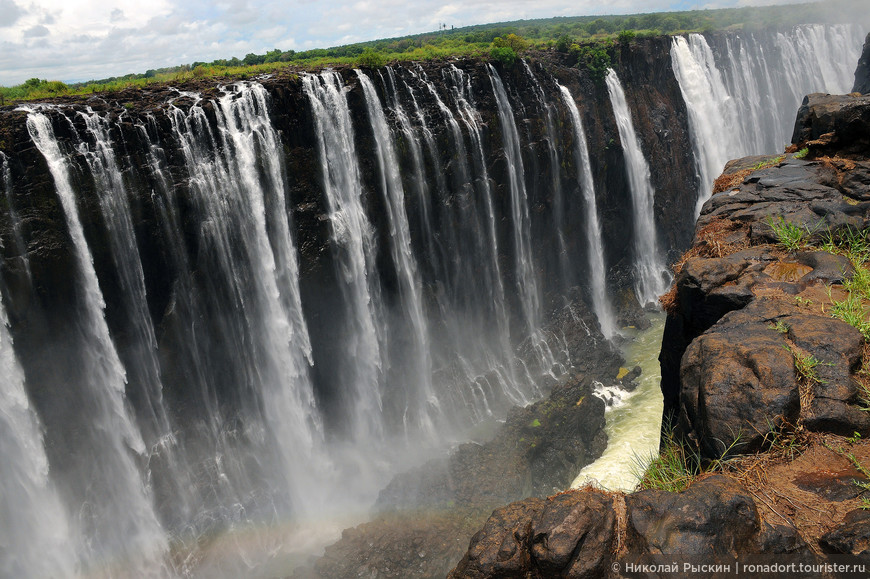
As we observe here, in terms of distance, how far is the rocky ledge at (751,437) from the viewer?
4227 mm

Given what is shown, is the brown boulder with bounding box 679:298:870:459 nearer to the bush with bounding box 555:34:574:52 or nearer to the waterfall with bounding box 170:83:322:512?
the waterfall with bounding box 170:83:322:512

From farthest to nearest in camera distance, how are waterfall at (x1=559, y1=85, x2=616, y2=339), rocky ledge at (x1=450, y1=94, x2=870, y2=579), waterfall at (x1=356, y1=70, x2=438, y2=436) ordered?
waterfall at (x1=559, y1=85, x2=616, y2=339) < waterfall at (x1=356, y1=70, x2=438, y2=436) < rocky ledge at (x1=450, y1=94, x2=870, y2=579)

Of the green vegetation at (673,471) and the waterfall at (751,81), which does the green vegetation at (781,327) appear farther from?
the waterfall at (751,81)

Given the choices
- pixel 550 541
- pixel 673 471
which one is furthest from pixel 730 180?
pixel 550 541

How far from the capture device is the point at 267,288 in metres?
17.4

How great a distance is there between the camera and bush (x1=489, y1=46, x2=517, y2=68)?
900 inches

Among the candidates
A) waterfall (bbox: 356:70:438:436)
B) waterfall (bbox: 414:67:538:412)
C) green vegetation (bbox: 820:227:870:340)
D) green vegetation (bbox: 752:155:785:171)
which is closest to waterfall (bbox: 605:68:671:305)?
waterfall (bbox: 414:67:538:412)

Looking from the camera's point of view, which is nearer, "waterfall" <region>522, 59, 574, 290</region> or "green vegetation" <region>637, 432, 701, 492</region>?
"green vegetation" <region>637, 432, 701, 492</region>

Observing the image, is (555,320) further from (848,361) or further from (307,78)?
(848,361)

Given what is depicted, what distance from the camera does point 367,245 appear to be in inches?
755

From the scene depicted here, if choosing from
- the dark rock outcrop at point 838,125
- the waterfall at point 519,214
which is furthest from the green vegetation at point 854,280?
the waterfall at point 519,214

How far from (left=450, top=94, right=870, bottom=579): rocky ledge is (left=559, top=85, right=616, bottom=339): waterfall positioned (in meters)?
18.0

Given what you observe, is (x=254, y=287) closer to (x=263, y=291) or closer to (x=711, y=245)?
(x=263, y=291)

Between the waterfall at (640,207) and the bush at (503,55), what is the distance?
7068 mm
